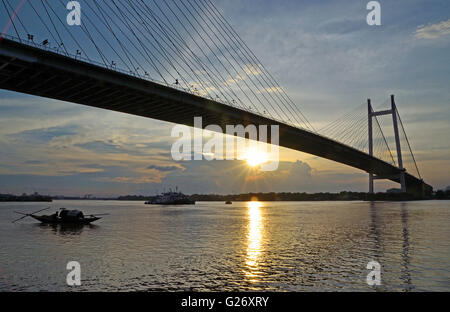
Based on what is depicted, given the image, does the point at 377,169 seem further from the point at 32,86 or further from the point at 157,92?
the point at 32,86

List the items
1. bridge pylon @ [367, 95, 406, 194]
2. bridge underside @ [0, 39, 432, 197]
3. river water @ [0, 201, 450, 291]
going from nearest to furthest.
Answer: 1. river water @ [0, 201, 450, 291]
2. bridge underside @ [0, 39, 432, 197]
3. bridge pylon @ [367, 95, 406, 194]

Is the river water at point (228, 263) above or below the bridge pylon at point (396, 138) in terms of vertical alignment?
below

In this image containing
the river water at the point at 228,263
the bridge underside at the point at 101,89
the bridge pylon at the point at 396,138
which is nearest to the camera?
the river water at the point at 228,263

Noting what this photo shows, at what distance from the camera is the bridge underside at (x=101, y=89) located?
101 feet

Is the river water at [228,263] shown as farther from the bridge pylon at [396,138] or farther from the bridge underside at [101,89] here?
the bridge pylon at [396,138]

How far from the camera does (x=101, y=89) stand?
38.7m

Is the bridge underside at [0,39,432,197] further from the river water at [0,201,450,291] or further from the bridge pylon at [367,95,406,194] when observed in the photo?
the bridge pylon at [367,95,406,194]

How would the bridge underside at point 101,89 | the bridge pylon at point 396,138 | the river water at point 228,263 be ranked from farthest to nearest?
the bridge pylon at point 396,138, the bridge underside at point 101,89, the river water at point 228,263

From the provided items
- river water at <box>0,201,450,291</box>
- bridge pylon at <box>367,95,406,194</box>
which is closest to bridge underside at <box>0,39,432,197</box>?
river water at <box>0,201,450,291</box>

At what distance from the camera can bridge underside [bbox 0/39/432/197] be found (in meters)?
30.9

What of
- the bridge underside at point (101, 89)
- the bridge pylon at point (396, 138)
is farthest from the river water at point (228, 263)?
the bridge pylon at point (396, 138)

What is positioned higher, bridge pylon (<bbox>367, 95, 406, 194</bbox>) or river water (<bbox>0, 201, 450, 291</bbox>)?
bridge pylon (<bbox>367, 95, 406, 194</bbox>)
